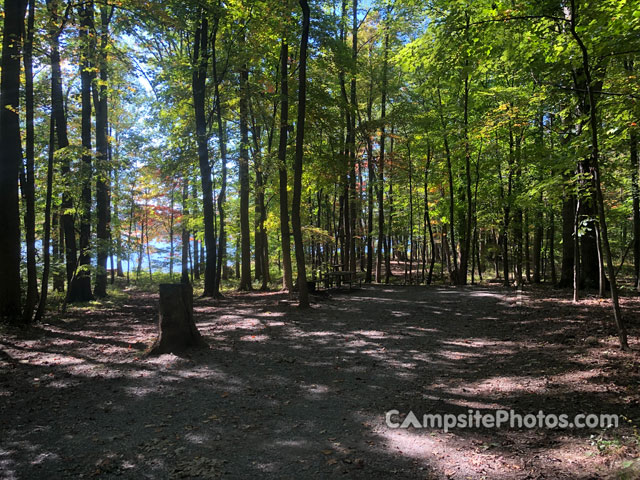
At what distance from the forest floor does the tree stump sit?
0.36 meters

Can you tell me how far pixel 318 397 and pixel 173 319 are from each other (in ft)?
10.3

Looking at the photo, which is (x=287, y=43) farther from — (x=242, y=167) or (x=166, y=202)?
(x=166, y=202)

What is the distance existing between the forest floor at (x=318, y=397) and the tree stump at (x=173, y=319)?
0.36m

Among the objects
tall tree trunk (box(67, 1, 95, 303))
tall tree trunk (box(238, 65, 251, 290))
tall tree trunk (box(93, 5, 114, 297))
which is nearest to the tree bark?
tall tree trunk (box(67, 1, 95, 303))

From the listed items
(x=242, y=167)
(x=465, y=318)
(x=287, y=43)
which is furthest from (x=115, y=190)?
(x=465, y=318)

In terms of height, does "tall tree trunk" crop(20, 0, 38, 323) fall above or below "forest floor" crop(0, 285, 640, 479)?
above

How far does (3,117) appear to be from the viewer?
28.2 feet

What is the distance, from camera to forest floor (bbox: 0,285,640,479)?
3172mm

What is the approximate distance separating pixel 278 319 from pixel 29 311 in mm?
5566

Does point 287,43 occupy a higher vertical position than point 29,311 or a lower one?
higher

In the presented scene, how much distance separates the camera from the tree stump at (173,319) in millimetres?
6344

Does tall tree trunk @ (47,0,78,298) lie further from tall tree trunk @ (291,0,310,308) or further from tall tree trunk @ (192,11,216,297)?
tall tree trunk @ (291,0,310,308)

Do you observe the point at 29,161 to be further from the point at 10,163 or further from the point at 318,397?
the point at 318,397

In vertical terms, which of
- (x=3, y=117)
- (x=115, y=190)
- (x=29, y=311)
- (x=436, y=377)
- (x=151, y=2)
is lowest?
(x=436, y=377)
